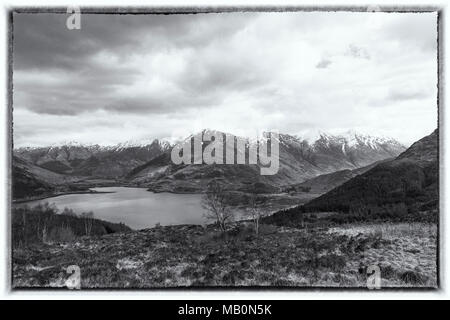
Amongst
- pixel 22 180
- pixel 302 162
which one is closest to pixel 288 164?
pixel 302 162

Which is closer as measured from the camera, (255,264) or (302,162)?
(255,264)

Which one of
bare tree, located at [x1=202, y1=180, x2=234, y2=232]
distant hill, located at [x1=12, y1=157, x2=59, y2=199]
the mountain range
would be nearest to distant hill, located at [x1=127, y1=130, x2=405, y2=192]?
the mountain range

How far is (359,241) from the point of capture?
22.9 feet

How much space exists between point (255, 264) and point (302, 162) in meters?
20.9

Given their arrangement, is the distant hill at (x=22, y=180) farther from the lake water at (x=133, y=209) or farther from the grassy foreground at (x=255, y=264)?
the lake water at (x=133, y=209)

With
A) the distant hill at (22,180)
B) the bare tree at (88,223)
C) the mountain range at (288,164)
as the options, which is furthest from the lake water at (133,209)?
the distant hill at (22,180)

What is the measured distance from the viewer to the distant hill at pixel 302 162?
13655mm

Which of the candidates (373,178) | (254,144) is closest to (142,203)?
(373,178)

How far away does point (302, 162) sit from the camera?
25.7m

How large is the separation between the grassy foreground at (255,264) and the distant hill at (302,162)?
13.7 feet

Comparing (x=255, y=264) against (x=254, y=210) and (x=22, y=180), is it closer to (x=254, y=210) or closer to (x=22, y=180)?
(x=22, y=180)
